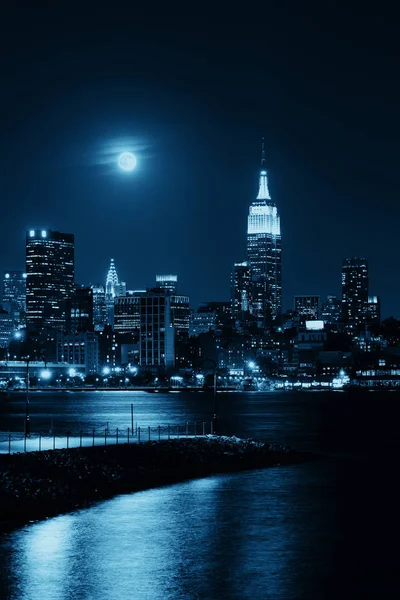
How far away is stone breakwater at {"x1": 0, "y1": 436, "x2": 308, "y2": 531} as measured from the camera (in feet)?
137

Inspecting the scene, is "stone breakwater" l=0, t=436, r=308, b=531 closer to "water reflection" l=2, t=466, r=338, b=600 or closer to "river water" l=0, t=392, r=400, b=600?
"river water" l=0, t=392, r=400, b=600

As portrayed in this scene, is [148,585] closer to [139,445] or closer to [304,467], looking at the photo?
[139,445]

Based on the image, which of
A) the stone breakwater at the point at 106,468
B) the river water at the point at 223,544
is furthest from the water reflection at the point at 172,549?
the stone breakwater at the point at 106,468

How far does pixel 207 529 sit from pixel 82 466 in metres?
9.61

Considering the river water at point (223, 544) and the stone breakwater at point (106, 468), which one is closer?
the river water at point (223, 544)

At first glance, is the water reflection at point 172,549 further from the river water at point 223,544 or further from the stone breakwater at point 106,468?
the stone breakwater at point 106,468

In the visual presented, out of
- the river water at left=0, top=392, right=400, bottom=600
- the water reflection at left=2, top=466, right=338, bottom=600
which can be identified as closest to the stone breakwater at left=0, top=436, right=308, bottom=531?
the river water at left=0, top=392, right=400, bottom=600

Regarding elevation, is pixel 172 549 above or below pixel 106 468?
below

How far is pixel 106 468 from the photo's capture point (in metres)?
49.6

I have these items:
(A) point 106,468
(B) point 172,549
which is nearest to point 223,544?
(B) point 172,549

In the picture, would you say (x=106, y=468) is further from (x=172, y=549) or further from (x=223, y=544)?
(x=172, y=549)

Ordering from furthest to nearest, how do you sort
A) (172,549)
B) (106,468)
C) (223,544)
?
(106,468) < (223,544) < (172,549)

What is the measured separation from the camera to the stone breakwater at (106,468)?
137ft

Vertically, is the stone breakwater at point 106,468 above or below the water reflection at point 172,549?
above
